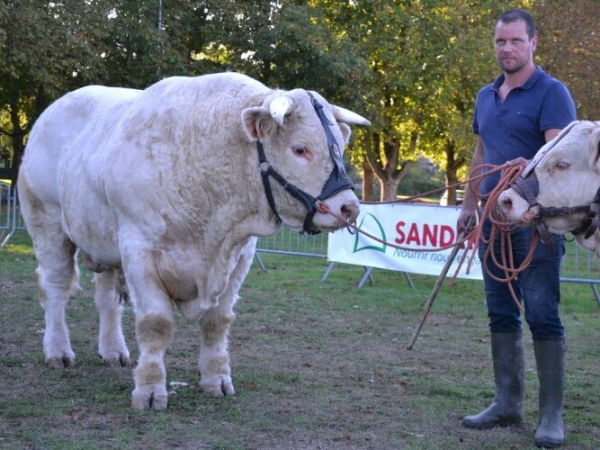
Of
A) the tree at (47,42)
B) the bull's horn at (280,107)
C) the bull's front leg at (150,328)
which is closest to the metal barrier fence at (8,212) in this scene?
the tree at (47,42)

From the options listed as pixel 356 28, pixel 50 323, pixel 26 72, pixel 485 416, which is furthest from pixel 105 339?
pixel 356 28

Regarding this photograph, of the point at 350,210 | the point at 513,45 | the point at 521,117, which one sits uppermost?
the point at 513,45

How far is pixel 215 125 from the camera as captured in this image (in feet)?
19.8

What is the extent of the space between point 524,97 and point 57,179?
369 cm

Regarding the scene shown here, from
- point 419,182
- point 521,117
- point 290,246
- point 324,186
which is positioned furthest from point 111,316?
point 419,182

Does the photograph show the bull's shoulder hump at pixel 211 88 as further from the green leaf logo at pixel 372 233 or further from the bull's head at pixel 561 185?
the green leaf logo at pixel 372 233

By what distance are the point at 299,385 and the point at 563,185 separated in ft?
9.05

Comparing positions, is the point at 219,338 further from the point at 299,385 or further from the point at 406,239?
the point at 406,239

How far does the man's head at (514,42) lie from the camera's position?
5629 millimetres

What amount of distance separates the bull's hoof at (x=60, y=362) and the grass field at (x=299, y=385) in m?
0.07

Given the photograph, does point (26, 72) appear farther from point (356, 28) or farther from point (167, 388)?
point (167, 388)

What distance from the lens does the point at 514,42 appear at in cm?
563

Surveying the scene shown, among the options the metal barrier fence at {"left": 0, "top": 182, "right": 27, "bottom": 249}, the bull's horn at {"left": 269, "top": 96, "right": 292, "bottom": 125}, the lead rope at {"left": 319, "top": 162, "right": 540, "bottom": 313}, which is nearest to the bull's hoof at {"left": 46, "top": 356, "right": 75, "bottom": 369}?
the lead rope at {"left": 319, "top": 162, "right": 540, "bottom": 313}

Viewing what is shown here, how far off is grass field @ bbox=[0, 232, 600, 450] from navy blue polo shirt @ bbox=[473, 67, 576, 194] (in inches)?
66.0
